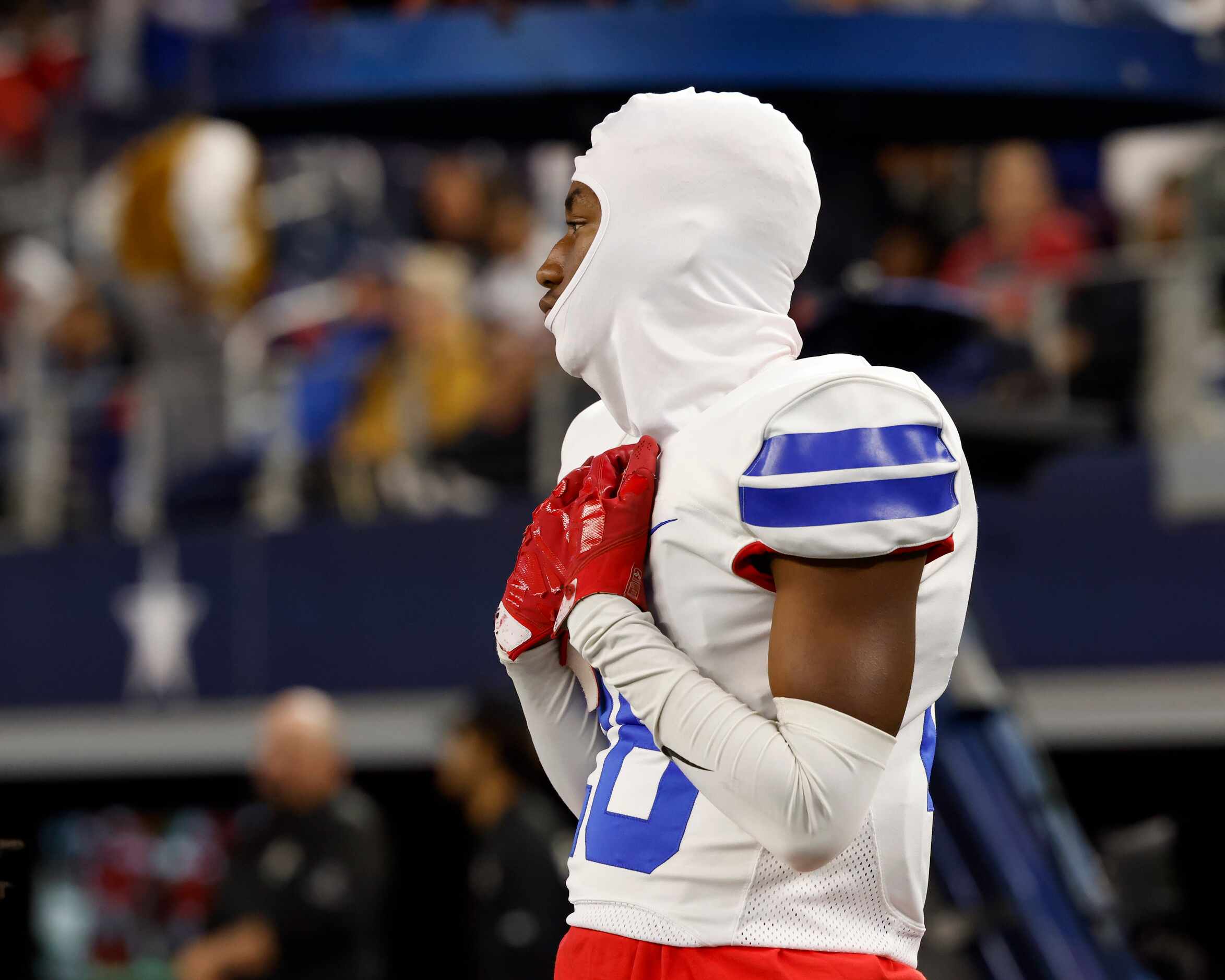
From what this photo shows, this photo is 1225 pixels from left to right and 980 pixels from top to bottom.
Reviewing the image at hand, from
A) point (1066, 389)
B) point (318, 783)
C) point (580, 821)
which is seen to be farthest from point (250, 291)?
point (580, 821)

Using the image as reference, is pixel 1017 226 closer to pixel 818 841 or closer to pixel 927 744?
pixel 927 744

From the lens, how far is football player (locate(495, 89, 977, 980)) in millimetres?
2125

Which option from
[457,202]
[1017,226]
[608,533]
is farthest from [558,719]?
[457,202]


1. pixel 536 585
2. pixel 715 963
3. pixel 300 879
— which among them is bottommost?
pixel 300 879

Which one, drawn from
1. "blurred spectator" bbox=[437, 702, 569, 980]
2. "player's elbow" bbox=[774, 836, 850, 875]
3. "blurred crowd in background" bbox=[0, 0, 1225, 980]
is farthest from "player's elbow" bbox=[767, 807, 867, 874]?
"blurred spectator" bbox=[437, 702, 569, 980]

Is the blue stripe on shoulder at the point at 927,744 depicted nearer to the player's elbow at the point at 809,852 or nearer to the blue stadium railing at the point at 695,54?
the player's elbow at the point at 809,852

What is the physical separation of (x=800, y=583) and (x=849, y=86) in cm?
263

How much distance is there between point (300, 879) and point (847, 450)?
4.84m

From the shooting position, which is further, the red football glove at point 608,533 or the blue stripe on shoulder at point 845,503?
the red football glove at point 608,533

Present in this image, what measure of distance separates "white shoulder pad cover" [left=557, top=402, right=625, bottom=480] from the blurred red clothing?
201 inches

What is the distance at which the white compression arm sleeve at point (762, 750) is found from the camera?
2.11 meters

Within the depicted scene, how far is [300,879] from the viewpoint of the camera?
668 centimetres

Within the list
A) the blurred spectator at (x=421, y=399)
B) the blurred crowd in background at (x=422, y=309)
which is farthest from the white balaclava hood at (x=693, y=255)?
the blurred spectator at (x=421, y=399)

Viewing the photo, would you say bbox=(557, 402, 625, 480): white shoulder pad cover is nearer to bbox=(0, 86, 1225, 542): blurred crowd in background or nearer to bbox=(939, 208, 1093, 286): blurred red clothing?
bbox=(0, 86, 1225, 542): blurred crowd in background
